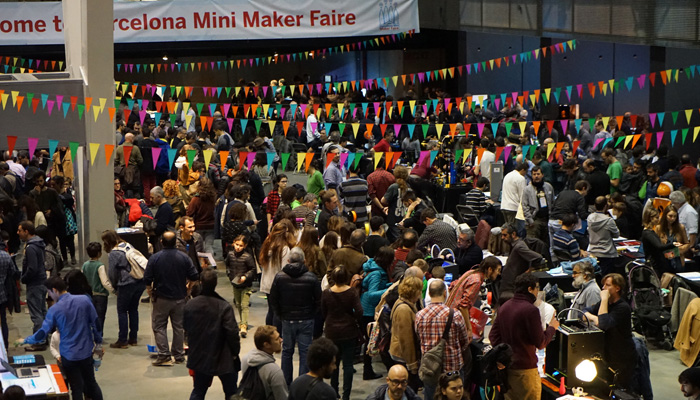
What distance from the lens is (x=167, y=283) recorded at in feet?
31.2

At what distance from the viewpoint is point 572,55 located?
25312 millimetres

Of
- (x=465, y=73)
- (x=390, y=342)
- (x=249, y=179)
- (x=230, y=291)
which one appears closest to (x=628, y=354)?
(x=390, y=342)

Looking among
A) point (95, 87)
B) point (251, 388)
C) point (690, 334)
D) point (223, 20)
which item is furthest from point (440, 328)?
point (223, 20)

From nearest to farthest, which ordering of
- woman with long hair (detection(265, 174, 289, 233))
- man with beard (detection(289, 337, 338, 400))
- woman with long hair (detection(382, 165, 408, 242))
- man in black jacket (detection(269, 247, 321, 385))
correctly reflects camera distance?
man with beard (detection(289, 337, 338, 400)), man in black jacket (detection(269, 247, 321, 385)), woman with long hair (detection(265, 174, 289, 233)), woman with long hair (detection(382, 165, 408, 242))

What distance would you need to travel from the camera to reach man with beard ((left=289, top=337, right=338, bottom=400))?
6215 millimetres

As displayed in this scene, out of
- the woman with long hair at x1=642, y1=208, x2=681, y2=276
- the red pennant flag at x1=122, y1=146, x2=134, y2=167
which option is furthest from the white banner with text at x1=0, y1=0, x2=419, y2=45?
the woman with long hair at x1=642, y1=208, x2=681, y2=276

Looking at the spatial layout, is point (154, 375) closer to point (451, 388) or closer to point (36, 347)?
point (36, 347)

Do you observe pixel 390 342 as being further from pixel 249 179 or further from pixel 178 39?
pixel 178 39

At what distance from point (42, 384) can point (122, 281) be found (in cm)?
268

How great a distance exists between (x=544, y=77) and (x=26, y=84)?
50.7 feet

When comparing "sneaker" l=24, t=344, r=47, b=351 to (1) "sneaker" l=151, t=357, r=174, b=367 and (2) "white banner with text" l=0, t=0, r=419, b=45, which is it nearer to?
(1) "sneaker" l=151, t=357, r=174, b=367

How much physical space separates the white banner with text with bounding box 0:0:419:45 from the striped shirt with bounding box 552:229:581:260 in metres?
11.9

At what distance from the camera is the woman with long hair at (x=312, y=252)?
391 inches

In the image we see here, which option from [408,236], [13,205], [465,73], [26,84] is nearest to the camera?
[408,236]
